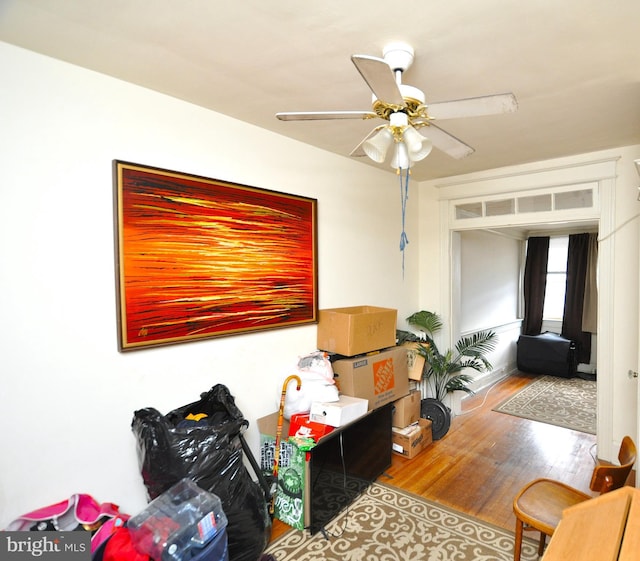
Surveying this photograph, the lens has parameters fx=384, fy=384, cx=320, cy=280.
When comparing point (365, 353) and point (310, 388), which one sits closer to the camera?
point (310, 388)

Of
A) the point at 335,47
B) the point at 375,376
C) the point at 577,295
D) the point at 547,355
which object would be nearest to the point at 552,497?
the point at 375,376

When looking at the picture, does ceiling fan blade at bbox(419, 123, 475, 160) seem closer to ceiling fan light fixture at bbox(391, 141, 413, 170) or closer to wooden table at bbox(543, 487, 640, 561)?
ceiling fan light fixture at bbox(391, 141, 413, 170)

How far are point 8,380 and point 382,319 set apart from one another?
2313mm

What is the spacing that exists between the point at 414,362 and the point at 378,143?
248 centimetres

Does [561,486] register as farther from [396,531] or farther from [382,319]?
[382,319]

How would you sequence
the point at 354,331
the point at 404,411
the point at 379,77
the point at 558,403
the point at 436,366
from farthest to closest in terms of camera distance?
1. the point at 558,403
2. the point at 436,366
3. the point at 404,411
4. the point at 354,331
5. the point at 379,77

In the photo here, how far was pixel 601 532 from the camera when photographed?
1048 mm

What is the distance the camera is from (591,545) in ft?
3.32

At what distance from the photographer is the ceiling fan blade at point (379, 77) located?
1.14 m

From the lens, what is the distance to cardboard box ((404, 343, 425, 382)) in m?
3.57

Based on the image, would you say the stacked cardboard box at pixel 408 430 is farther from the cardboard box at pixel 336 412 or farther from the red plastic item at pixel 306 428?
the red plastic item at pixel 306 428

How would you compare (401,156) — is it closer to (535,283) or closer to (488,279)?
(488,279)

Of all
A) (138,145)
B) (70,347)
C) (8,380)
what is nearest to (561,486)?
(70,347)

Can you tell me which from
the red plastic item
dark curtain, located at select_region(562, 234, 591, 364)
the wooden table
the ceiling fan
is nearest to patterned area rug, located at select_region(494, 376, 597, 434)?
dark curtain, located at select_region(562, 234, 591, 364)
